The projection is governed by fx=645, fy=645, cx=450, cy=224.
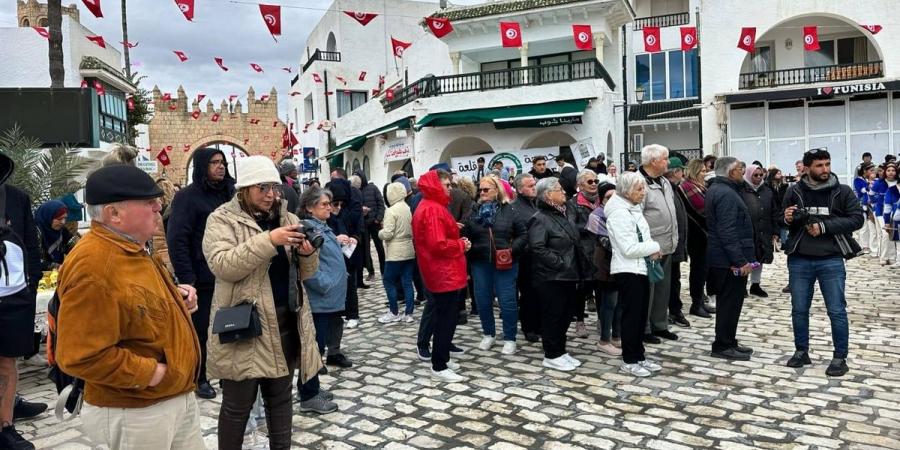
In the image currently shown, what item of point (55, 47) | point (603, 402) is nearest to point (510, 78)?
point (55, 47)

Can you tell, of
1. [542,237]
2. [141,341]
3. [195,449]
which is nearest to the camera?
[141,341]

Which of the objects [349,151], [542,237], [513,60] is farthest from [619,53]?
[542,237]

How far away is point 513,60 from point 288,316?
877 inches

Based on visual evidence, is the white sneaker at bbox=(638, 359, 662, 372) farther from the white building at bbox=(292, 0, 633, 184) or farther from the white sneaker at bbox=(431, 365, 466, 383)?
the white building at bbox=(292, 0, 633, 184)

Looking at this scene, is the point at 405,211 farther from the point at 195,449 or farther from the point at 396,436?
the point at 195,449

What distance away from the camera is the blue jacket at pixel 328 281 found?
5375 mm

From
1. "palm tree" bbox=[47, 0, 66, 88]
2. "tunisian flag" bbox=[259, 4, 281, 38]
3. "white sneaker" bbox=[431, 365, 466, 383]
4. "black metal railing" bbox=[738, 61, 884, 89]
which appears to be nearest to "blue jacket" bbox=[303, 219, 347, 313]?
"white sneaker" bbox=[431, 365, 466, 383]

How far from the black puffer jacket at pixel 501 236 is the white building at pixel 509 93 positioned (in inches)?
530

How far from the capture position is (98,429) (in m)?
2.45

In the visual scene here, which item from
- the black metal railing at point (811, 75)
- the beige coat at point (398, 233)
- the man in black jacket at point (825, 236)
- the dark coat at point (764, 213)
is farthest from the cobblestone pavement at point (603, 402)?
the black metal railing at point (811, 75)

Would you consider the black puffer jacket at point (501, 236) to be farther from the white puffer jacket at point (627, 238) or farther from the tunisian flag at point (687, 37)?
the tunisian flag at point (687, 37)

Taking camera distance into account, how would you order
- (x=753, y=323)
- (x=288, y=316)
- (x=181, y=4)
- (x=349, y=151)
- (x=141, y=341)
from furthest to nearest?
(x=349, y=151) → (x=181, y=4) → (x=753, y=323) → (x=288, y=316) → (x=141, y=341)

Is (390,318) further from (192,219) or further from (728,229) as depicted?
(728,229)

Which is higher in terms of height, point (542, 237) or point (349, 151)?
point (349, 151)
